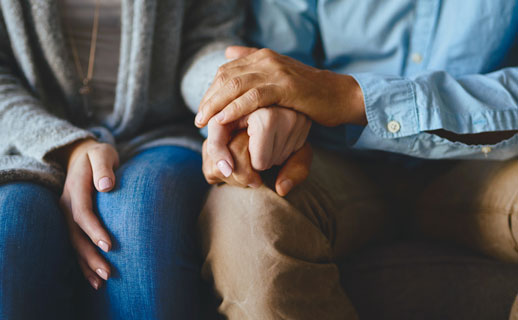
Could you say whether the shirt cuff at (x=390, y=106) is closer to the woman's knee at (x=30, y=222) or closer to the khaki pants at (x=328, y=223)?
the khaki pants at (x=328, y=223)

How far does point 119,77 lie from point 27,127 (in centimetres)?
19

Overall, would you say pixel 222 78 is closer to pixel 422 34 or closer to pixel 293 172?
pixel 293 172

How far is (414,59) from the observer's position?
0.72 m

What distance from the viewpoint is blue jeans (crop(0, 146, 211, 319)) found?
1.61ft

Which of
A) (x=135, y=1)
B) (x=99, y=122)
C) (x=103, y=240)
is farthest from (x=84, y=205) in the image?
(x=135, y=1)

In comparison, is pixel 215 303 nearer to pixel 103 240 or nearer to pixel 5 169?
pixel 103 240

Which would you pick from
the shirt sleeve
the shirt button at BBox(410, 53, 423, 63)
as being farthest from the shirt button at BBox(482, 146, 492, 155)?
the shirt button at BBox(410, 53, 423, 63)

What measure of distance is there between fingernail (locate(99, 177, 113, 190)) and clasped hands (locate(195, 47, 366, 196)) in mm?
148

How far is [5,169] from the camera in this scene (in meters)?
0.56

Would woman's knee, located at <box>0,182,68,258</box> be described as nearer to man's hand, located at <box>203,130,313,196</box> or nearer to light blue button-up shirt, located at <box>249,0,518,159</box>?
man's hand, located at <box>203,130,313,196</box>

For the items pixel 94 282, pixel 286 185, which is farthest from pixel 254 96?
pixel 94 282

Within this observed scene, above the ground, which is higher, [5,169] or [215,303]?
[5,169]

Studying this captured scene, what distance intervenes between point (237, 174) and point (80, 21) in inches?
19.2

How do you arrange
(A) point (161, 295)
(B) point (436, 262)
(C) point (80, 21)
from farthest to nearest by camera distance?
1. (C) point (80, 21)
2. (B) point (436, 262)
3. (A) point (161, 295)
